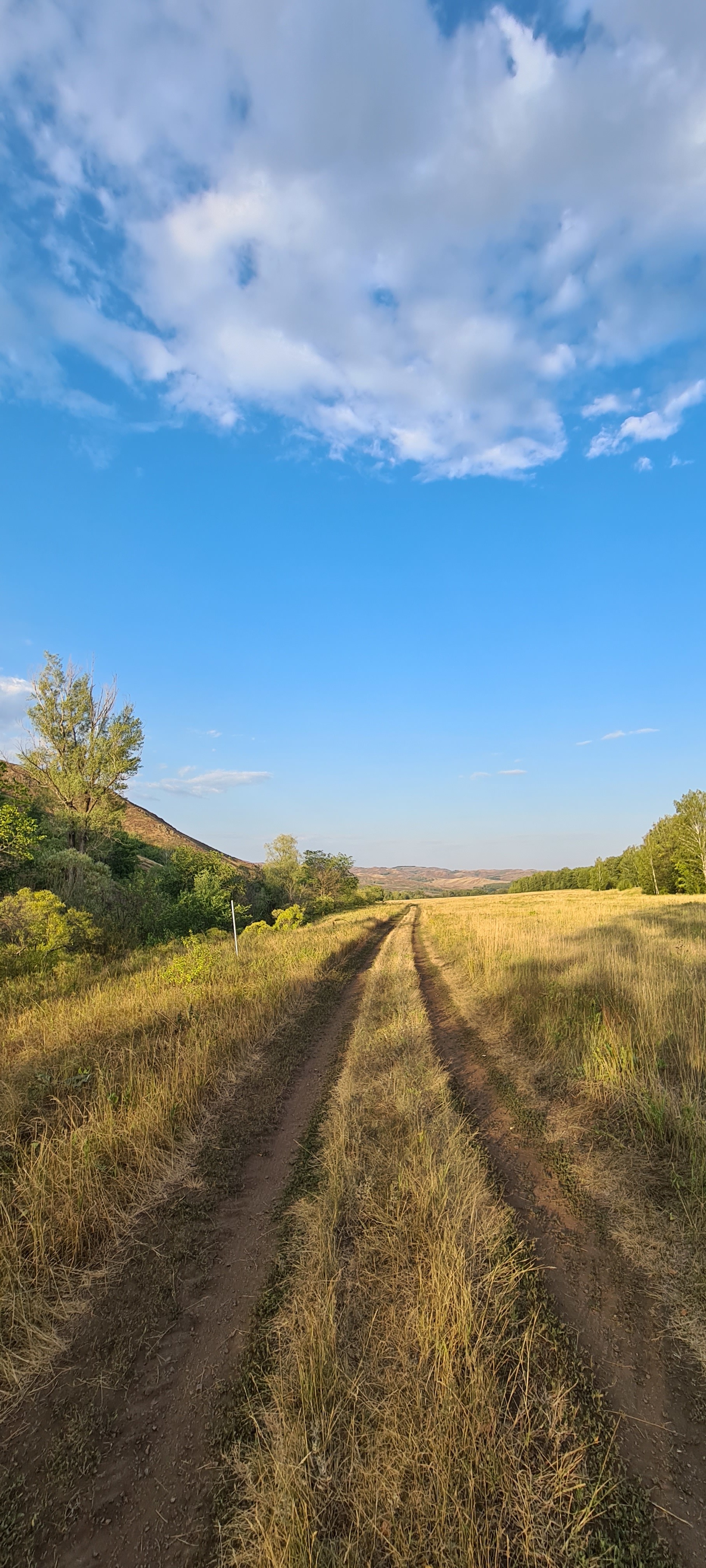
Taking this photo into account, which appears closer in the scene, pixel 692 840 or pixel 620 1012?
pixel 620 1012

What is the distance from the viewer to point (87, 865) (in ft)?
71.7

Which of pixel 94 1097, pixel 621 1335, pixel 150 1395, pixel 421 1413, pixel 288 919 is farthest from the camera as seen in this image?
pixel 288 919

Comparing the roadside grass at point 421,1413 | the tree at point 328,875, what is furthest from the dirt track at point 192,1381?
the tree at point 328,875

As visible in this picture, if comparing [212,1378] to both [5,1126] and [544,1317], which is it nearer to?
[544,1317]

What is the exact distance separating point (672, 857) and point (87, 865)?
6532 centimetres

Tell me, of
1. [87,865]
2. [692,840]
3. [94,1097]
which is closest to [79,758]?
[87,865]

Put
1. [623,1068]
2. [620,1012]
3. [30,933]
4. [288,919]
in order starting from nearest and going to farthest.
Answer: [623,1068] → [620,1012] → [30,933] → [288,919]

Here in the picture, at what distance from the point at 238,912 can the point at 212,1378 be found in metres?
26.7

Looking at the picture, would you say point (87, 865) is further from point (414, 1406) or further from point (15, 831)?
point (414, 1406)

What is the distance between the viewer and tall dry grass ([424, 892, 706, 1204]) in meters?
5.83

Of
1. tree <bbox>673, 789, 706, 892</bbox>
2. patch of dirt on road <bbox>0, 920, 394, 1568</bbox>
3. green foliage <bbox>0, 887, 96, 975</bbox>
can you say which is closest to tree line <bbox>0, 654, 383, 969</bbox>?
green foliage <bbox>0, 887, 96, 975</bbox>

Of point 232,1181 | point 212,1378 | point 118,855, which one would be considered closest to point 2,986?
point 232,1181

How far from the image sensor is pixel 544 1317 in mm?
3557

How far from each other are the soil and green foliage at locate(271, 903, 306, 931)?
70.7 ft
